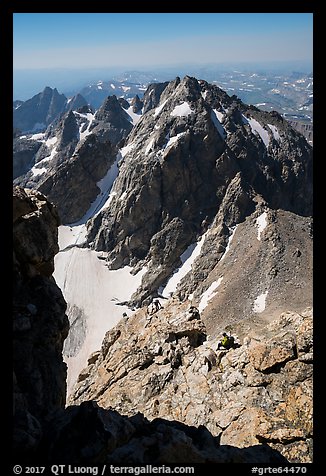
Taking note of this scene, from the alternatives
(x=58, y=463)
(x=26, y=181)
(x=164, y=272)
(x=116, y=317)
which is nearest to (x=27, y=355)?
(x=58, y=463)

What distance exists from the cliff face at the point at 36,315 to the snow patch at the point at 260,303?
43.4 metres

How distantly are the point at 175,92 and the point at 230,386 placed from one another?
4508 inches

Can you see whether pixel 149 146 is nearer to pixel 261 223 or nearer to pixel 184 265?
pixel 184 265

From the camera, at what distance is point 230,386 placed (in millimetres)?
18062

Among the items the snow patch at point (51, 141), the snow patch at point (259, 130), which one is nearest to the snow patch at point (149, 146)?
the snow patch at point (259, 130)

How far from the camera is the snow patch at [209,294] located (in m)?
68.3

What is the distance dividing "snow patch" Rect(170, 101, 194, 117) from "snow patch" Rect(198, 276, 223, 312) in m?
56.6

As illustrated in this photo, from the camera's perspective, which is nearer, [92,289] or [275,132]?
[92,289]

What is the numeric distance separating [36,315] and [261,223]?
75.5 m

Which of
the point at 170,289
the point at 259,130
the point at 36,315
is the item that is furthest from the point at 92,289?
the point at 36,315

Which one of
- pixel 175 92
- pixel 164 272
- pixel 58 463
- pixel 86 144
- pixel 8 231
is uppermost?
pixel 175 92

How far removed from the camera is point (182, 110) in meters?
110

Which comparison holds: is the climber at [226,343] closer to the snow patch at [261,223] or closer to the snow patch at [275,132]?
the snow patch at [261,223]

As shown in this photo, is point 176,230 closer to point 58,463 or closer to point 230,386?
point 230,386
